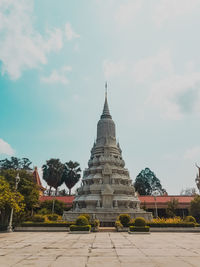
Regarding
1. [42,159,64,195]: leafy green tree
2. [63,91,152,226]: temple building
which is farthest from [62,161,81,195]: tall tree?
[63,91,152,226]: temple building

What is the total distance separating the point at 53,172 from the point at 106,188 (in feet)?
96.6

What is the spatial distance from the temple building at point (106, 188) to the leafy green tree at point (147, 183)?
39018 mm

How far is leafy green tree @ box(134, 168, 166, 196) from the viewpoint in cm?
8194

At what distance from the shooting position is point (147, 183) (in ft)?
280

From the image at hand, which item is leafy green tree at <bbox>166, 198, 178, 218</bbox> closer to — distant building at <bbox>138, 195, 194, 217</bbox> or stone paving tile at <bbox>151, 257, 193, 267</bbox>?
distant building at <bbox>138, 195, 194, 217</bbox>

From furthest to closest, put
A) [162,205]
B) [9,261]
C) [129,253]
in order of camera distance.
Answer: [162,205] → [129,253] → [9,261]

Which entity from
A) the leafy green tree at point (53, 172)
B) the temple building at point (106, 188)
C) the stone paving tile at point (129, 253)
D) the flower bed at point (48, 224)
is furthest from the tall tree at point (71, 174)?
the stone paving tile at point (129, 253)

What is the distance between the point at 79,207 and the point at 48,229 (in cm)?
1109

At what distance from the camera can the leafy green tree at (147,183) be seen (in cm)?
8194

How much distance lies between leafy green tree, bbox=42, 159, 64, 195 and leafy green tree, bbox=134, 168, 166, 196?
1295 inches

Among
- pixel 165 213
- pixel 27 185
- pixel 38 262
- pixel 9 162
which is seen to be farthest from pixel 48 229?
pixel 9 162

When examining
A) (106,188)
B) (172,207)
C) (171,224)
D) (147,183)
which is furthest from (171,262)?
(147,183)

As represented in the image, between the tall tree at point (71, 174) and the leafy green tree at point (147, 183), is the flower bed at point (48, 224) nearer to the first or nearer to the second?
the tall tree at point (71, 174)

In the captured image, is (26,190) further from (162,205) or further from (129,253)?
(162,205)
